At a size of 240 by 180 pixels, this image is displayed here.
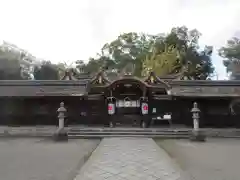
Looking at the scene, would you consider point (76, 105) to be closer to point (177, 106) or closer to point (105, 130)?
point (105, 130)

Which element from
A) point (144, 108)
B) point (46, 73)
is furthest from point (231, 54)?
point (144, 108)

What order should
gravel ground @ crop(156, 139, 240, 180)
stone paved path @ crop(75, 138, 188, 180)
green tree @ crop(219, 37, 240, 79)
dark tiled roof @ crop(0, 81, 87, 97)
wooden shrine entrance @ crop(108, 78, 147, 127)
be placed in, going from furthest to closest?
1. green tree @ crop(219, 37, 240, 79)
2. wooden shrine entrance @ crop(108, 78, 147, 127)
3. dark tiled roof @ crop(0, 81, 87, 97)
4. gravel ground @ crop(156, 139, 240, 180)
5. stone paved path @ crop(75, 138, 188, 180)

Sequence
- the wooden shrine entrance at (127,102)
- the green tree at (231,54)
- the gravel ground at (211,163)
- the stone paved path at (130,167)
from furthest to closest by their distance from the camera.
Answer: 1. the green tree at (231,54)
2. the wooden shrine entrance at (127,102)
3. the gravel ground at (211,163)
4. the stone paved path at (130,167)

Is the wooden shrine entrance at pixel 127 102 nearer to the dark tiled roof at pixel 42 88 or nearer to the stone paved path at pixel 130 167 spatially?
the dark tiled roof at pixel 42 88

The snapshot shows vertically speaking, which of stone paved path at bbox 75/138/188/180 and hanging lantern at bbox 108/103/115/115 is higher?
hanging lantern at bbox 108/103/115/115

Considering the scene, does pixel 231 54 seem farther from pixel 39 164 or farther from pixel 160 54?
pixel 39 164

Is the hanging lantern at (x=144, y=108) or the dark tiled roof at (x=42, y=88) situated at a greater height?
the dark tiled roof at (x=42, y=88)

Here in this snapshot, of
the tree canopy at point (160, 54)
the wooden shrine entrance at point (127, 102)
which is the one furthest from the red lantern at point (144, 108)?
the tree canopy at point (160, 54)

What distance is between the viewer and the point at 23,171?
845 cm

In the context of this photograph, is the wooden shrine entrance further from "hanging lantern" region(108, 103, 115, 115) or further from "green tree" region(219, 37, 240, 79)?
"green tree" region(219, 37, 240, 79)

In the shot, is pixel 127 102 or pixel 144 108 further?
pixel 127 102

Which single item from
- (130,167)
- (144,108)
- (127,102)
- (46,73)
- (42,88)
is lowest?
(130,167)

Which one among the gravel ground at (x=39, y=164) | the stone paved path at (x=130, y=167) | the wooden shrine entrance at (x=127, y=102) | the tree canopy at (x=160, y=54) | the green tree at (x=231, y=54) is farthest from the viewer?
the green tree at (x=231, y=54)

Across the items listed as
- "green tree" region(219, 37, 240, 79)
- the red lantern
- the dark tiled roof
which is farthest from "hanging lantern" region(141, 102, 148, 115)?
"green tree" region(219, 37, 240, 79)
